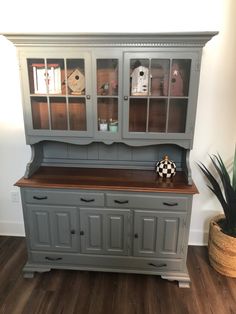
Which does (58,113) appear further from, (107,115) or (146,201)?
(146,201)

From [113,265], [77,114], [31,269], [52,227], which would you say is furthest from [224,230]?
[31,269]

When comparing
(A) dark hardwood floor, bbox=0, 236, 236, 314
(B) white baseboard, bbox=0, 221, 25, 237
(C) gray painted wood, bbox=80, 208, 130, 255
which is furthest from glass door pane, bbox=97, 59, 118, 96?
(B) white baseboard, bbox=0, 221, 25, 237

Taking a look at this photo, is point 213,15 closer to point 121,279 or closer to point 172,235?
point 172,235

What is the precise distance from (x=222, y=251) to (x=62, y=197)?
1.36m

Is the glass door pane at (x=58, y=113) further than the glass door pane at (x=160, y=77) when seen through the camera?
Yes

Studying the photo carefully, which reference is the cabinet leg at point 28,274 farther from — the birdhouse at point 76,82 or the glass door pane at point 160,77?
the glass door pane at point 160,77

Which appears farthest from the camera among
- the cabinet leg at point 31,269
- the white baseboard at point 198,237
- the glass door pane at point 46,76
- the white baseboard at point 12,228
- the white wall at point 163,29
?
the white baseboard at point 12,228

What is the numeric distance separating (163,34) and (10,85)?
1.36 m

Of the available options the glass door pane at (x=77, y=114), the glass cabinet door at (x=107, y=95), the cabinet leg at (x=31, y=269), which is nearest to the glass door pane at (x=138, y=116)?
the glass cabinet door at (x=107, y=95)

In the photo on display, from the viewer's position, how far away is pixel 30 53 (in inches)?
71.3

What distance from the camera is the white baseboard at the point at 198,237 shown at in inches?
96.5

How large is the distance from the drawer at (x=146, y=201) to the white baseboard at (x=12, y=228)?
4.01 ft

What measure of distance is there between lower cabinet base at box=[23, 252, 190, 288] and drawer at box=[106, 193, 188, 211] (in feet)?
1.52

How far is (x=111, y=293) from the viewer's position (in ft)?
6.33
